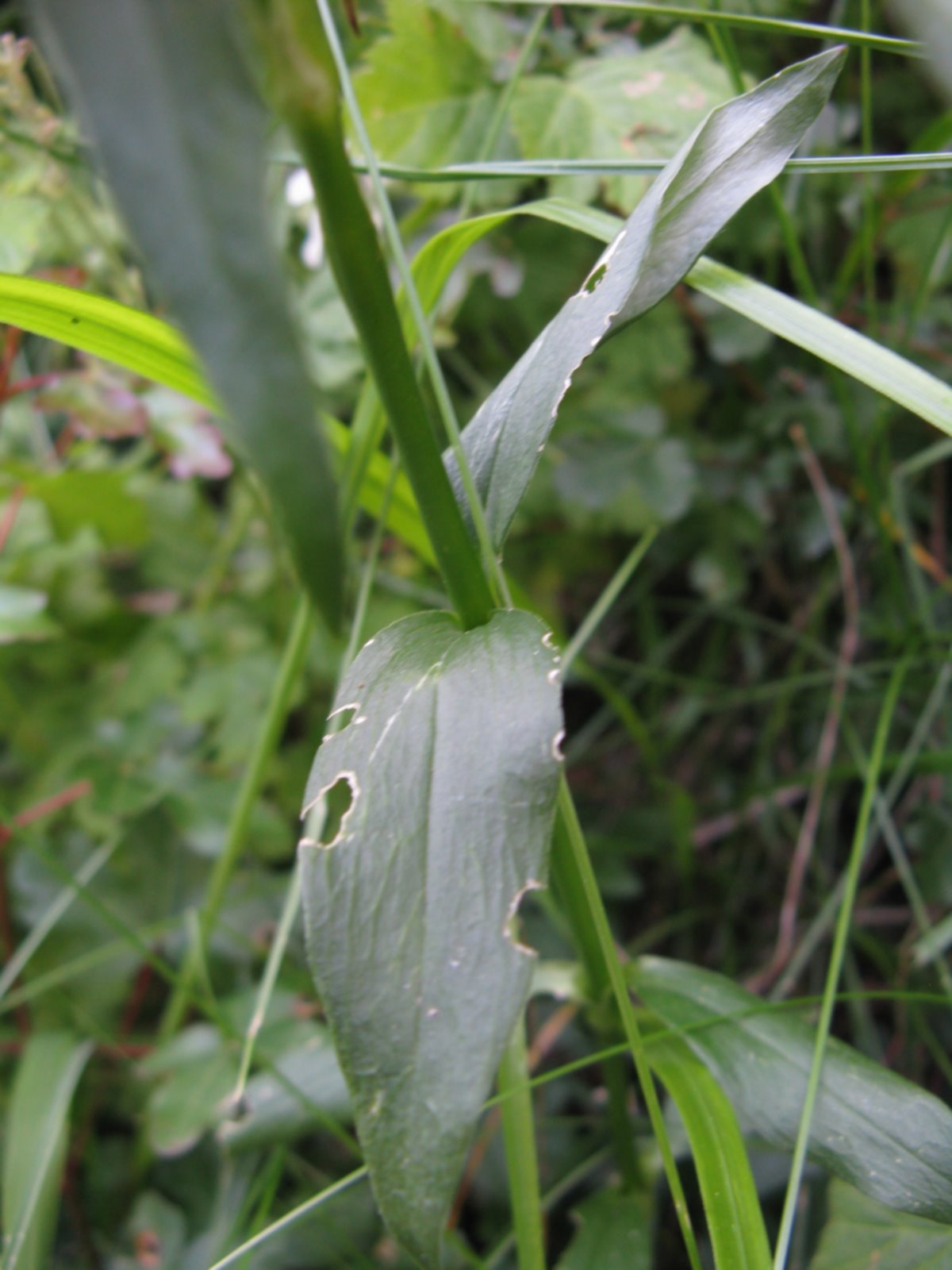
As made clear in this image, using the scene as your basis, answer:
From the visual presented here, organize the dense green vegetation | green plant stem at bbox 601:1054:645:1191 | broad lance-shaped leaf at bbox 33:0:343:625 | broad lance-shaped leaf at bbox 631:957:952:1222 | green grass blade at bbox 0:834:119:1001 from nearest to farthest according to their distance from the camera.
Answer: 1. broad lance-shaped leaf at bbox 33:0:343:625
2. the dense green vegetation
3. broad lance-shaped leaf at bbox 631:957:952:1222
4. green plant stem at bbox 601:1054:645:1191
5. green grass blade at bbox 0:834:119:1001

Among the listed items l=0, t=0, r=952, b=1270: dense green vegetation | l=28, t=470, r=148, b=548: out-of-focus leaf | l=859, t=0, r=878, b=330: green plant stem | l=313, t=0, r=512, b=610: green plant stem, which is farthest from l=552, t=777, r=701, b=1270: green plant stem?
l=28, t=470, r=148, b=548: out-of-focus leaf

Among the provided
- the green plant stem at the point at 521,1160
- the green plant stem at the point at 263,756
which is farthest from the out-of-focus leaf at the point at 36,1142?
the green plant stem at the point at 521,1160

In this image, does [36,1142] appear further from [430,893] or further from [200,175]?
[200,175]

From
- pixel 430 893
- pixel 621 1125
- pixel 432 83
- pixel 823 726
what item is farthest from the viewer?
pixel 823 726

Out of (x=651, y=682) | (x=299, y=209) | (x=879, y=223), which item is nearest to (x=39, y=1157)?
(x=651, y=682)

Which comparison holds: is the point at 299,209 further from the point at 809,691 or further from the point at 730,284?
the point at 809,691

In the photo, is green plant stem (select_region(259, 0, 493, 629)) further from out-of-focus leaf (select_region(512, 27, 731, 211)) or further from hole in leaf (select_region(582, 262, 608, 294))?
out-of-focus leaf (select_region(512, 27, 731, 211))

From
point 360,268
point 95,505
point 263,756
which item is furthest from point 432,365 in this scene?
point 95,505

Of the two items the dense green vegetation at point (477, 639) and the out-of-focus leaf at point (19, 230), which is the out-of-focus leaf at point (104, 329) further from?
the out-of-focus leaf at point (19, 230)
